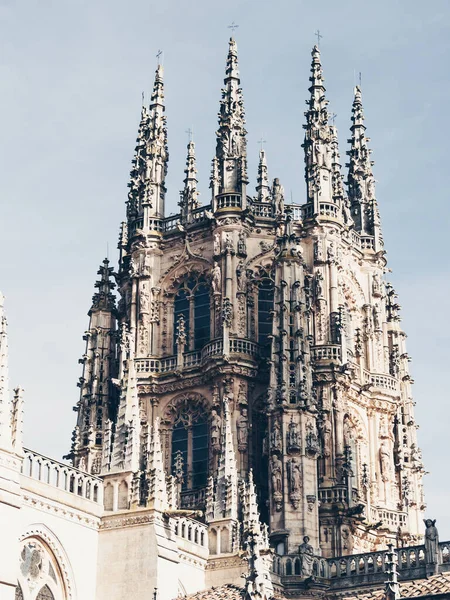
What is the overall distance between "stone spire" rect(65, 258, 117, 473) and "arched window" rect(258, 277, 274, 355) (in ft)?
24.9

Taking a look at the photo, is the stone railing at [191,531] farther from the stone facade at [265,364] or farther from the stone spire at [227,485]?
the stone spire at [227,485]

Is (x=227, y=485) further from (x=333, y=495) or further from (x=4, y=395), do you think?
(x=4, y=395)

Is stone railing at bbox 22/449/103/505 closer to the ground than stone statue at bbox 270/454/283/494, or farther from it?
closer to the ground

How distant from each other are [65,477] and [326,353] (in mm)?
23770

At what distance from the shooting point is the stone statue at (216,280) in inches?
2436

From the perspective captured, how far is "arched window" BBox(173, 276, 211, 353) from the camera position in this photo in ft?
207

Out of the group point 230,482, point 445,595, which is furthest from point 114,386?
point 445,595

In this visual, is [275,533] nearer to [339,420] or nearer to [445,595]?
[339,420]

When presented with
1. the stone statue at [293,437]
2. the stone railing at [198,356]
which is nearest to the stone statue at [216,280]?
the stone railing at [198,356]

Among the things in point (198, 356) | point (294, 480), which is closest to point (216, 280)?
point (198, 356)

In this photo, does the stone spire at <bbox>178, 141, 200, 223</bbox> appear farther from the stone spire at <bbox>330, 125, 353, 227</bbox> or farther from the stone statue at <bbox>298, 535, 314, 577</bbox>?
the stone statue at <bbox>298, 535, 314, 577</bbox>

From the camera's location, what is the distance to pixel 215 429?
59.1 m

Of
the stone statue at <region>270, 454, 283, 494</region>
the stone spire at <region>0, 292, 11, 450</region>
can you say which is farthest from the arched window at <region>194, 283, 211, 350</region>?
the stone spire at <region>0, 292, 11, 450</region>

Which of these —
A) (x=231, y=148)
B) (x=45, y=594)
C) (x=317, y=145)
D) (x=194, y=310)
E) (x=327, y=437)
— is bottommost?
(x=45, y=594)
